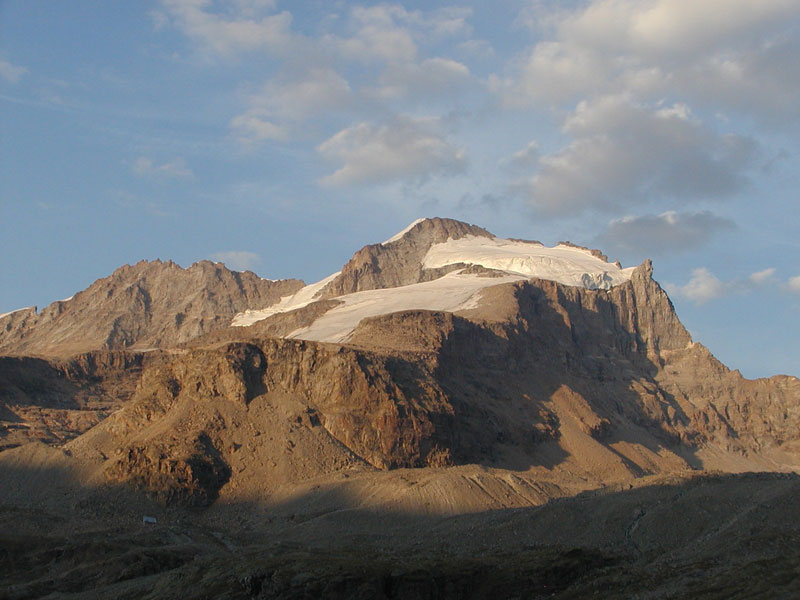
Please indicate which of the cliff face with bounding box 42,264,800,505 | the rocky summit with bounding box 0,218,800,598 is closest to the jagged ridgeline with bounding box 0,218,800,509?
the cliff face with bounding box 42,264,800,505

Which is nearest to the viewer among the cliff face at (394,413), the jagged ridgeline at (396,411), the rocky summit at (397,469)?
the rocky summit at (397,469)

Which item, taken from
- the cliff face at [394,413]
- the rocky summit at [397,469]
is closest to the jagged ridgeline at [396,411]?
the cliff face at [394,413]

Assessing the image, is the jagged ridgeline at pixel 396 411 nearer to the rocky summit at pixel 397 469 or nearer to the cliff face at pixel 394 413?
the cliff face at pixel 394 413

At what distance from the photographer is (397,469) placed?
114 m

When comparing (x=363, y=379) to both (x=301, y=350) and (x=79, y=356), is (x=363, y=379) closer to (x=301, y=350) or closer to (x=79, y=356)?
(x=301, y=350)

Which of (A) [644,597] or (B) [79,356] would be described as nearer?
(A) [644,597]

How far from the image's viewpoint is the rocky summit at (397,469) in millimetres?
56438

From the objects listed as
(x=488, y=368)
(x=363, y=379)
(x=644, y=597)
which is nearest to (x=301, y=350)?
(x=363, y=379)

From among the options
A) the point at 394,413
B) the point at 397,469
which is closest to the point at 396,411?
the point at 394,413

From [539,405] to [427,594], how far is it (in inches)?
4038

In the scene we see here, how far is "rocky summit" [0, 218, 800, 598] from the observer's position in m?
56.4

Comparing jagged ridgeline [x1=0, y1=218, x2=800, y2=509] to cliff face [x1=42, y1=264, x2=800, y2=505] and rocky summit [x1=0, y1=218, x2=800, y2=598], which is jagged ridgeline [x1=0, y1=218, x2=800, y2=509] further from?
rocky summit [x1=0, y1=218, x2=800, y2=598]

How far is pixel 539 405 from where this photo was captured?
154250 millimetres

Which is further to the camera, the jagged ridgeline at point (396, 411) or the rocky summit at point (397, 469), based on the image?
the jagged ridgeline at point (396, 411)
